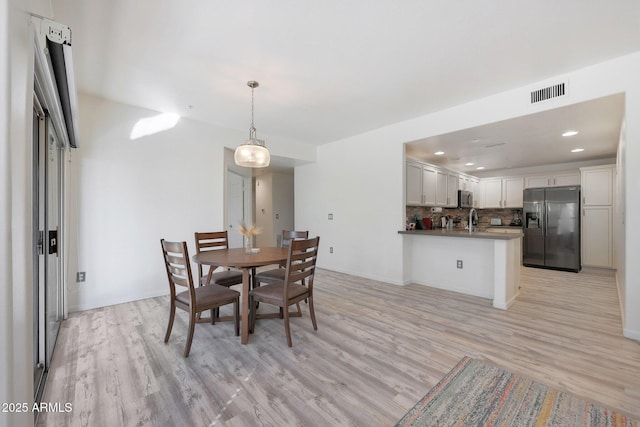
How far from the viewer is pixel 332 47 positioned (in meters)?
2.31

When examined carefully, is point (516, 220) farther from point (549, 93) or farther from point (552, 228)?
point (549, 93)

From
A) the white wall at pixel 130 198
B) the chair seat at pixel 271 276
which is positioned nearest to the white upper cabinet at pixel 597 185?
the chair seat at pixel 271 276

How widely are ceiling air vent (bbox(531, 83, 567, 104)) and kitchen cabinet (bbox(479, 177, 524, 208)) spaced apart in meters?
4.27

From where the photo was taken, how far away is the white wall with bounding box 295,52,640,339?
245 cm

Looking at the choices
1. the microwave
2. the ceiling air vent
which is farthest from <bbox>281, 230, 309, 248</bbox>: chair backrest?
the microwave

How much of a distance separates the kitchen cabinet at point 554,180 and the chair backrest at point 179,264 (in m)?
7.29

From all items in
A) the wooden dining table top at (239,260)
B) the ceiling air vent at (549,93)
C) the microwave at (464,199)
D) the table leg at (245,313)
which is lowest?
the table leg at (245,313)

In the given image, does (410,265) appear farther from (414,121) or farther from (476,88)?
(476,88)

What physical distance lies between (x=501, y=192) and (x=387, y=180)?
4.18 m

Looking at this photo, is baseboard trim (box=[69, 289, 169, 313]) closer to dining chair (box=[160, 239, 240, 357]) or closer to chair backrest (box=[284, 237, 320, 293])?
dining chair (box=[160, 239, 240, 357])

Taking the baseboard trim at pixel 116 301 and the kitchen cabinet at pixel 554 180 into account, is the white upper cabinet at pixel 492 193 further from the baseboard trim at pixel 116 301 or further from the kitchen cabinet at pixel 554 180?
the baseboard trim at pixel 116 301

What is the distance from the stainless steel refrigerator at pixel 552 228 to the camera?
17.3 feet

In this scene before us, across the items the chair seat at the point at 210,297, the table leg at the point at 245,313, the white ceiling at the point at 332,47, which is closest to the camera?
the white ceiling at the point at 332,47

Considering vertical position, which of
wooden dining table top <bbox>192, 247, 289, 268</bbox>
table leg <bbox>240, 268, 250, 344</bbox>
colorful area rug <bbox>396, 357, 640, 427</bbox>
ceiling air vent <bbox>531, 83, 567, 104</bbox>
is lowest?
colorful area rug <bbox>396, 357, 640, 427</bbox>
